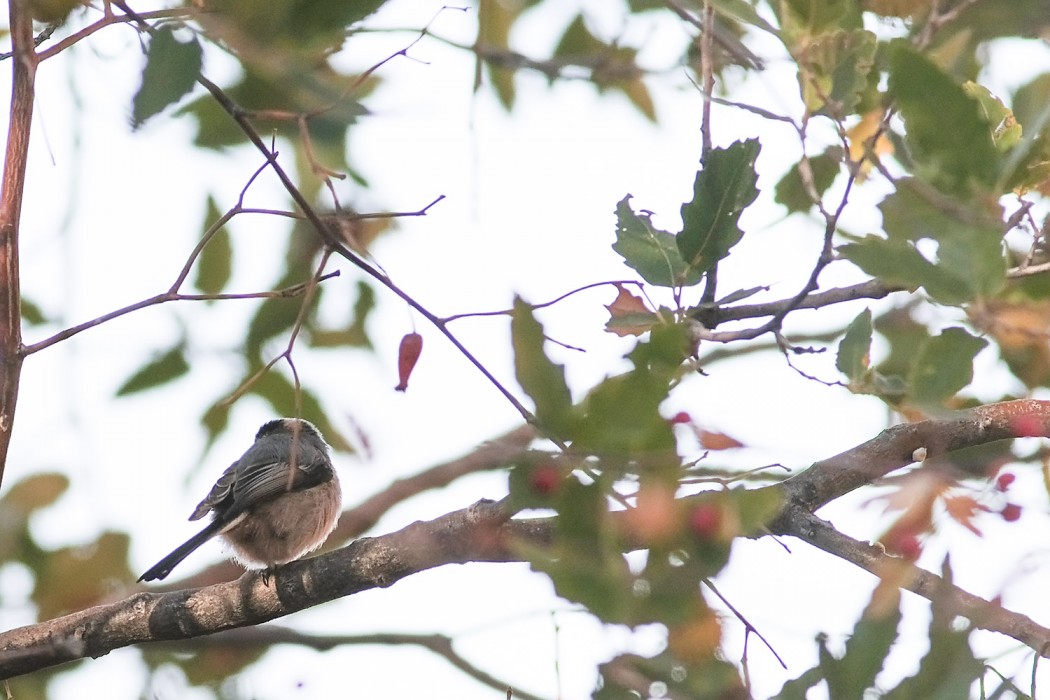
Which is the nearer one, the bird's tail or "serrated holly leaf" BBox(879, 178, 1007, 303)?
"serrated holly leaf" BBox(879, 178, 1007, 303)

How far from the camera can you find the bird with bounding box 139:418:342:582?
457 cm

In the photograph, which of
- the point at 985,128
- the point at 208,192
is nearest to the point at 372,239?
the point at 208,192

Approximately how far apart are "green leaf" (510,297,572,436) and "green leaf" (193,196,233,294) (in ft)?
8.13

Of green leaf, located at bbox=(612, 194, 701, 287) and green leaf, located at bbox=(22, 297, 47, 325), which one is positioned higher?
green leaf, located at bbox=(22, 297, 47, 325)

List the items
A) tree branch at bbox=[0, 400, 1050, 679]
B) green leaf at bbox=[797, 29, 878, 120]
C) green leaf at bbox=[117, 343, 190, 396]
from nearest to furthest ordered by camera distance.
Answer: green leaf at bbox=[797, 29, 878, 120]
tree branch at bbox=[0, 400, 1050, 679]
green leaf at bbox=[117, 343, 190, 396]

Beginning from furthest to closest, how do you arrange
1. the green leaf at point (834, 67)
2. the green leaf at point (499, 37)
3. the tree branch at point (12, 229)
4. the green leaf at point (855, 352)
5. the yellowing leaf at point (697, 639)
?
the green leaf at point (499, 37), the tree branch at point (12, 229), the green leaf at point (834, 67), the green leaf at point (855, 352), the yellowing leaf at point (697, 639)

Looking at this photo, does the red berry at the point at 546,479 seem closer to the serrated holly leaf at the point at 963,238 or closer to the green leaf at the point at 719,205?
the serrated holly leaf at the point at 963,238

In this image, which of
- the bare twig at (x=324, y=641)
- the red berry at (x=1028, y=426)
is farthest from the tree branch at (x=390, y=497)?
the red berry at (x=1028, y=426)

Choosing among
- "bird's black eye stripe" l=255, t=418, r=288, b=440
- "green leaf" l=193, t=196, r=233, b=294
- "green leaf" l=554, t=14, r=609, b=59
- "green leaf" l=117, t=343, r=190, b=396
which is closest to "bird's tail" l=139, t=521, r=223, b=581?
"green leaf" l=117, t=343, r=190, b=396

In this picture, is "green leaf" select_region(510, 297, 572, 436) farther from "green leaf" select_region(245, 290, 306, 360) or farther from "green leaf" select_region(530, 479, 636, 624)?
"green leaf" select_region(245, 290, 306, 360)

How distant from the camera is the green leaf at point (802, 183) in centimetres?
263

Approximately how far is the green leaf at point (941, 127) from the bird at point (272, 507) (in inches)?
129

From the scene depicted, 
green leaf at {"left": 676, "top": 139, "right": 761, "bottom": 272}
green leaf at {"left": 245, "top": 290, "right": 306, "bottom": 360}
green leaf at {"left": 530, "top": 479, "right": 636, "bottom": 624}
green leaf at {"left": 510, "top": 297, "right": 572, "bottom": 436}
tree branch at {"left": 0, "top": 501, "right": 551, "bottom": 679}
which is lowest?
green leaf at {"left": 530, "top": 479, "right": 636, "bottom": 624}

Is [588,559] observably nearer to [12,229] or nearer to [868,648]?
[868,648]
